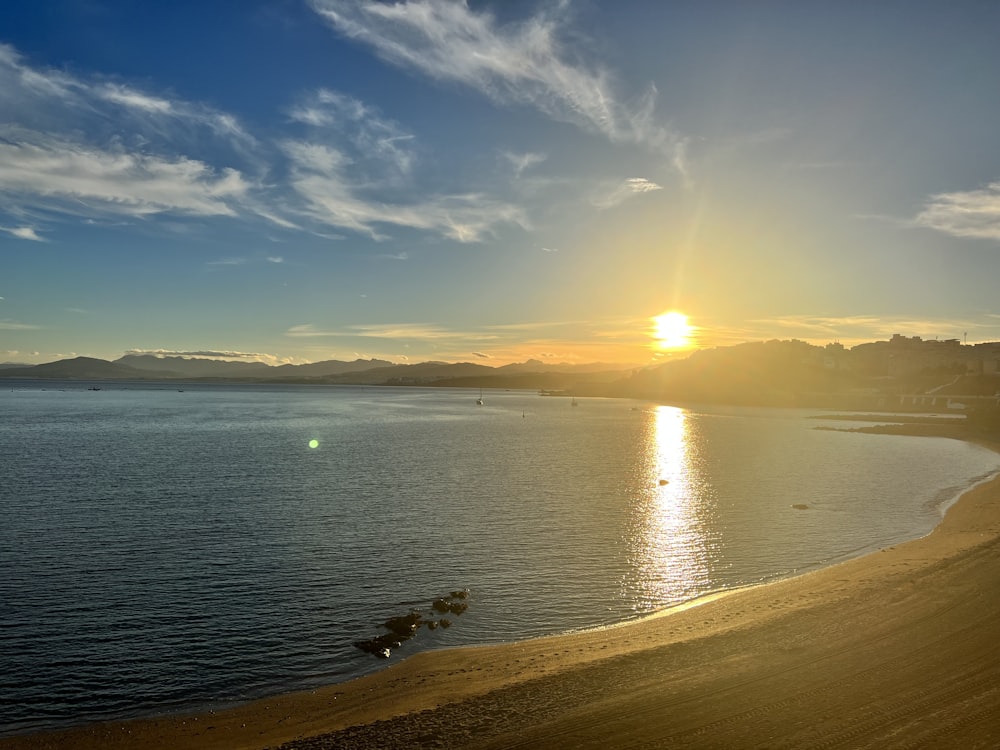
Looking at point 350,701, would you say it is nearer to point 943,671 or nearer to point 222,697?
point 222,697

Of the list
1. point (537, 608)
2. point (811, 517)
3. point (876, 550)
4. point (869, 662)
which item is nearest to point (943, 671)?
point (869, 662)

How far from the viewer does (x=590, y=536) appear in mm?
32719

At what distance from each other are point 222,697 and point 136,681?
2.59 metres

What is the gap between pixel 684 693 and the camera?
559 inches

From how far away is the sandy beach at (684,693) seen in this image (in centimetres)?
1230

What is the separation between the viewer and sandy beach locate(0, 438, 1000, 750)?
12.3 m

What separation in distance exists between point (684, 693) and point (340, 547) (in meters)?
19.3

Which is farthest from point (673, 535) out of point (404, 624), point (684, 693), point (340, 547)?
point (684, 693)

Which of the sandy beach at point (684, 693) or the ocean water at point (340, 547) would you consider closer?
the sandy beach at point (684, 693)

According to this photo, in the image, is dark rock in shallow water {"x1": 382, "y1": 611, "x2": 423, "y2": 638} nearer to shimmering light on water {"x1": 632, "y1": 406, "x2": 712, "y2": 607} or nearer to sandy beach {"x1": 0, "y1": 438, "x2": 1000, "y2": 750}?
sandy beach {"x1": 0, "y1": 438, "x2": 1000, "y2": 750}

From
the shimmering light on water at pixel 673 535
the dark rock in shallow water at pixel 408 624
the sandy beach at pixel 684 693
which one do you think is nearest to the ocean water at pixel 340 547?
the shimmering light on water at pixel 673 535

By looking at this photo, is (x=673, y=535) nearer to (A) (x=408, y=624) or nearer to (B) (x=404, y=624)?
(A) (x=408, y=624)

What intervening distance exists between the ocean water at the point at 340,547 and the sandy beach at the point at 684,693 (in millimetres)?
1399

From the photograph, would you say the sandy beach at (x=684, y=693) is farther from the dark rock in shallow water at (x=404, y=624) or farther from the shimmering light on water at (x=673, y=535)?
the shimmering light on water at (x=673, y=535)
